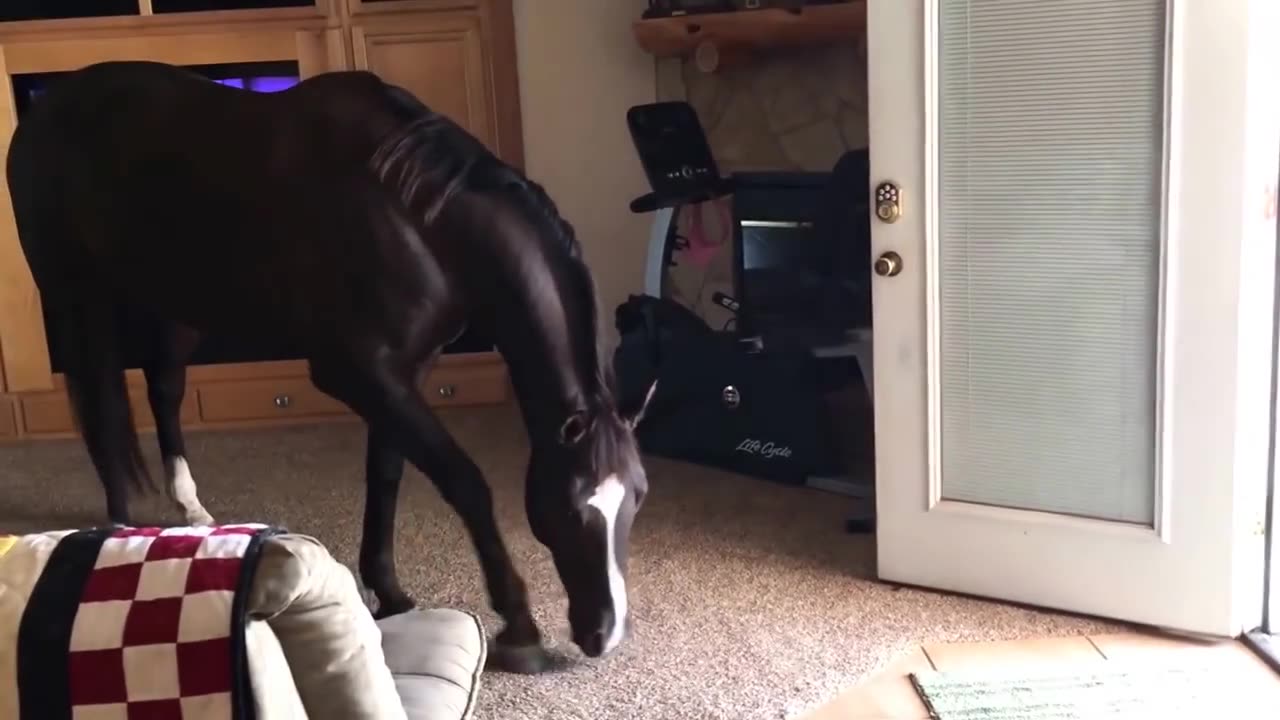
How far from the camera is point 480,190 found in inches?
92.7

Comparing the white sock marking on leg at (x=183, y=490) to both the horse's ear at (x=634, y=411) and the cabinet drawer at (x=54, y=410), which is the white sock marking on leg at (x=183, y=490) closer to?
the cabinet drawer at (x=54, y=410)

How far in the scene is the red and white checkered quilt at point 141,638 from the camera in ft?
3.20

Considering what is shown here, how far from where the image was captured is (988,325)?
2.63 meters

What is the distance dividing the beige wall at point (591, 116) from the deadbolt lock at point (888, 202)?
1.84m

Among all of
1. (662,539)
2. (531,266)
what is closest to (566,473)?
(531,266)

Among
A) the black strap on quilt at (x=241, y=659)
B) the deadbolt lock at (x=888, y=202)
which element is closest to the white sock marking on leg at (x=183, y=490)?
the deadbolt lock at (x=888, y=202)

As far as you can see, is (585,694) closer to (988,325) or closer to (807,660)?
(807,660)

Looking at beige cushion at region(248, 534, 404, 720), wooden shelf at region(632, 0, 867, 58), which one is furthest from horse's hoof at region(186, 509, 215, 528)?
beige cushion at region(248, 534, 404, 720)

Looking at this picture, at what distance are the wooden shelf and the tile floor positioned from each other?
1991 mm

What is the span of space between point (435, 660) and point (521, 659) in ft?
2.10

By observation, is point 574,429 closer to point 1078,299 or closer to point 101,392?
point 1078,299

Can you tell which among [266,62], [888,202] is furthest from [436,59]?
[888,202]

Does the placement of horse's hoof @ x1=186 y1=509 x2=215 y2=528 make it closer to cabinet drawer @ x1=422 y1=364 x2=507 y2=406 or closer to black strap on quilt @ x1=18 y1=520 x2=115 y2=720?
cabinet drawer @ x1=422 y1=364 x2=507 y2=406

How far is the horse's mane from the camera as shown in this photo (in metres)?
2.32
